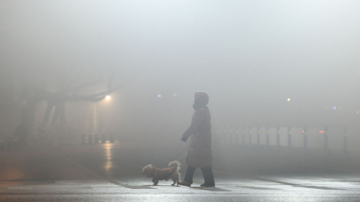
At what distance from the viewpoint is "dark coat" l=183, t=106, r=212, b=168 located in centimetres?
867

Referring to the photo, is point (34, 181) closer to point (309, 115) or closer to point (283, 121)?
point (283, 121)

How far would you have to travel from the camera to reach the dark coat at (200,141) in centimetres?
867

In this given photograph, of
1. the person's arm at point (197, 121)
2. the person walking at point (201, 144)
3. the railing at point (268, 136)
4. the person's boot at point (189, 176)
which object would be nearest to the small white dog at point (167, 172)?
the person's boot at point (189, 176)

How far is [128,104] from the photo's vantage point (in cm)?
8281

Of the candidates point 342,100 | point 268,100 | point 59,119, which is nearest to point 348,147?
point 59,119

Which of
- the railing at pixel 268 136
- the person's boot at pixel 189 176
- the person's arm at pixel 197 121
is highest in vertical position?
the person's arm at pixel 197 121

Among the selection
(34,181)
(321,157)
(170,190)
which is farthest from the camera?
(321,157)

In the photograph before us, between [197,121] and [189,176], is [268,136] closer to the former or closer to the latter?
[189,176]

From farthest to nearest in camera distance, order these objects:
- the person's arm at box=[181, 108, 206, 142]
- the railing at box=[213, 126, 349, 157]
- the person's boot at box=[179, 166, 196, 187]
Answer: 1. the railing at box=[213, 126, 349, 157]
2. the person's boot at box=[179, 166, 196, 187]
3. the person's arm at box=[181, 108, 206, 142]

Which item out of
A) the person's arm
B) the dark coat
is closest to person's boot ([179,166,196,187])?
the dark coat

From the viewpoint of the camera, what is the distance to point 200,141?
8734 mm

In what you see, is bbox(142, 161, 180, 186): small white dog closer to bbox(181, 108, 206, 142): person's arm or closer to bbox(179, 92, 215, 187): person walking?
bbox(179, 92, 215, 187): person walking

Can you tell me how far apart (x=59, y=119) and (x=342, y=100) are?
177 ft

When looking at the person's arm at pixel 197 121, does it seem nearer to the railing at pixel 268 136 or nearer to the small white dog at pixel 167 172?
the small white dog at pixel 167 172
